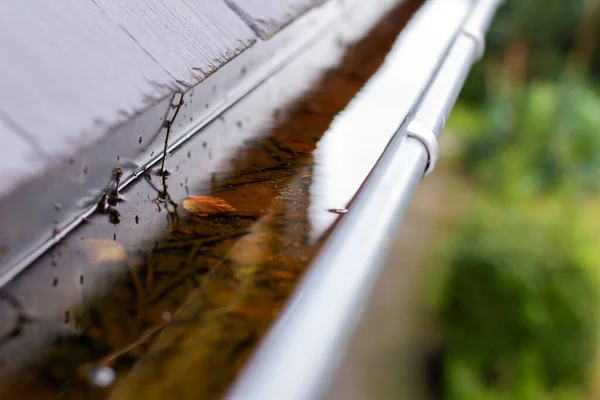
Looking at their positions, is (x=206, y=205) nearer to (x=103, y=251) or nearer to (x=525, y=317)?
(x=103, y=251)

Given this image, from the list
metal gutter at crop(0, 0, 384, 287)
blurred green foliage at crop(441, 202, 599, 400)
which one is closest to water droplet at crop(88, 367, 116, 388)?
metal gutter at crop(0, 0, 384, 287)

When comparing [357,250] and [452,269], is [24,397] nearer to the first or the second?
[357,250]

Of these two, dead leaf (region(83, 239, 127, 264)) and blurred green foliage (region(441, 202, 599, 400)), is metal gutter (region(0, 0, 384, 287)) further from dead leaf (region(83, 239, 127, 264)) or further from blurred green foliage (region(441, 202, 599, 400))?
blurred green foliage (region(441, 202, 599, 400))

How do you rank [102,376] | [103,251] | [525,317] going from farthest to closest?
[525,317] → [103,251] → [102,376]

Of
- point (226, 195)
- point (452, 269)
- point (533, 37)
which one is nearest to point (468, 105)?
point (533, 37)

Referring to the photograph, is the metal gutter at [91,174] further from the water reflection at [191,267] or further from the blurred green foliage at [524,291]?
the blurred green foliage at [524,291]

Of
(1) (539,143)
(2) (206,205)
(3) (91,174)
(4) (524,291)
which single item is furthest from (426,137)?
(1) (539,143)
